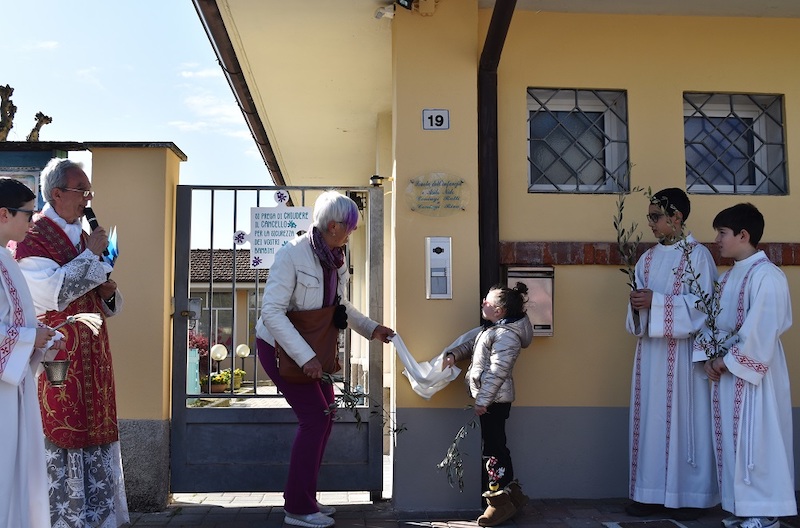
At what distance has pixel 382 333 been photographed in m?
5.39

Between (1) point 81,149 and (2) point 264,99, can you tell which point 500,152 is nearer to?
(1) point 81,149

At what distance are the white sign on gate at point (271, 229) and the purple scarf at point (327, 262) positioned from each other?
92 cm

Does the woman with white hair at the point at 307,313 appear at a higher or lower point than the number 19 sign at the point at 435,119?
lower

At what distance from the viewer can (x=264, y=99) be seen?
345 inches

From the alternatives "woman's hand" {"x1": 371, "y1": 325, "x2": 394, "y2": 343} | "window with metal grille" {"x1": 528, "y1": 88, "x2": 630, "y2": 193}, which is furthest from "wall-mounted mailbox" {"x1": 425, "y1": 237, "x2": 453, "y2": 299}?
"window with metal grille" {"x1": 528, "y1": 88, "x2": 630, "y2": 193}

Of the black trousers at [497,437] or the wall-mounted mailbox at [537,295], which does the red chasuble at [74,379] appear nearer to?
the black trousers at [497,437]

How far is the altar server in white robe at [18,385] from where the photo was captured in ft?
11.8

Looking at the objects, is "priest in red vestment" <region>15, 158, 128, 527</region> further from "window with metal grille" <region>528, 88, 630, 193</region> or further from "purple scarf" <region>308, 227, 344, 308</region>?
"window with metal grille" <region>528, 88, 630, 193</region>

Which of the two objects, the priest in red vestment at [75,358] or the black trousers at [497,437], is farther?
the black trousers at [497,437]

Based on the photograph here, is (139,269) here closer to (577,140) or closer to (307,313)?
(307,313)

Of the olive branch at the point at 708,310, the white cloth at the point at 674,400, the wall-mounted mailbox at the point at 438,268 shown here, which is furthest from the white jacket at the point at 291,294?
the olive branch at the point at 708,310

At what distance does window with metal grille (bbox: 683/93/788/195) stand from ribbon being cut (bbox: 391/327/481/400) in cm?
248

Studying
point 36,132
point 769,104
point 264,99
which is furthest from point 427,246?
point 36,132

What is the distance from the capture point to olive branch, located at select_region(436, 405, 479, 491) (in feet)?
16.9
